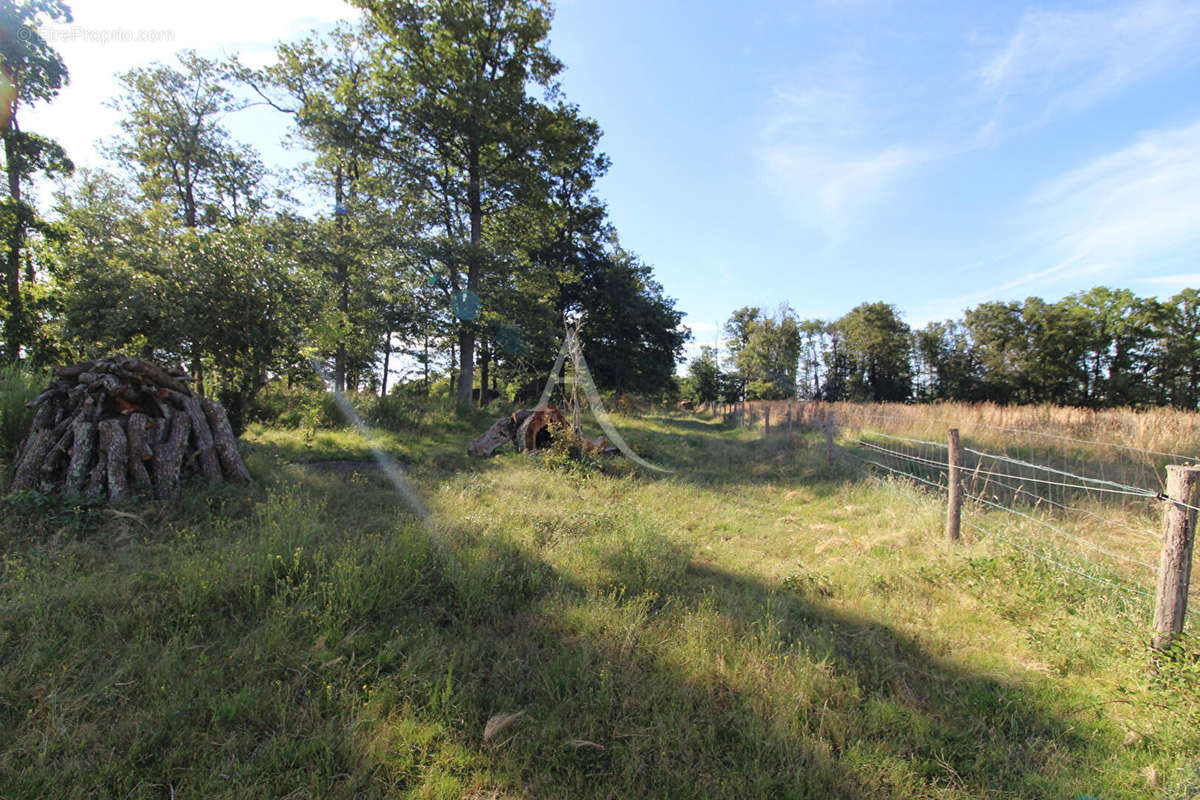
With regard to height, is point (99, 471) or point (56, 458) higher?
point (56, 458)

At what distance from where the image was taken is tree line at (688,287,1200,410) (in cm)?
3438

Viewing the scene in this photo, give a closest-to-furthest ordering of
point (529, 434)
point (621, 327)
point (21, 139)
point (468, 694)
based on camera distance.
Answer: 1. point (468, 694)
2. point (529, 434)
3. point (21, 139)
4. point (621, 327)

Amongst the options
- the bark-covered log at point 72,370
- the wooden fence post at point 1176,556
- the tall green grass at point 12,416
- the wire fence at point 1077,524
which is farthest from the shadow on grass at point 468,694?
the tall green grass at point 12,416

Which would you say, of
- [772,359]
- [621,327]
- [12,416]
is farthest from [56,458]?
[772,359]

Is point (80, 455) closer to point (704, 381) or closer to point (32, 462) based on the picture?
point (32, 462)

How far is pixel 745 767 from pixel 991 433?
12.6m

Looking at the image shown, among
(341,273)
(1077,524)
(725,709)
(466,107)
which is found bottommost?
(725,709)

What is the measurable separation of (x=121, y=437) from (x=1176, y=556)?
29.7 feet

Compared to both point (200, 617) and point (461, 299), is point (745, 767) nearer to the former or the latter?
point (200, 617)

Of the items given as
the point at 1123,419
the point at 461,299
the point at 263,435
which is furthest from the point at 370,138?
the point at 1123,419

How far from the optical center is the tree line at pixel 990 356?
3438 cm

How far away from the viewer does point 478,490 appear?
21.6ft

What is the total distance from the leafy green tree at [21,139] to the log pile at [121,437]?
10.6 metres

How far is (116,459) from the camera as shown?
479 centimetres
